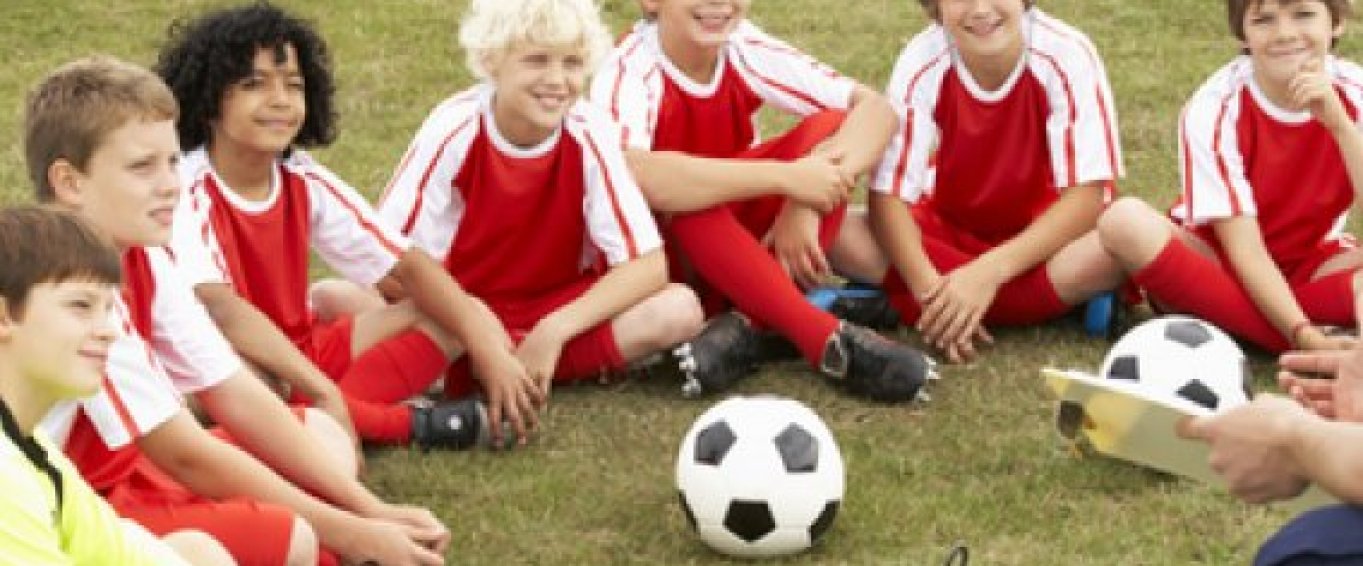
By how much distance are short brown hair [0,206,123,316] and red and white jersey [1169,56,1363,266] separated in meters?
3.33

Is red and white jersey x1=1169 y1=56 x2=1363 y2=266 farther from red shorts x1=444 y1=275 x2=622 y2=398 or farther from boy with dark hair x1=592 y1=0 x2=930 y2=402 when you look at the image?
red shorts x1=444 y1=275 x2=622 y2=398

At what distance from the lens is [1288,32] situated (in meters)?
6.19

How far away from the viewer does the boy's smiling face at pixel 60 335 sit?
152 inches

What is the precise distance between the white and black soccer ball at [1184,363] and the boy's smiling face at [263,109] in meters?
2.02

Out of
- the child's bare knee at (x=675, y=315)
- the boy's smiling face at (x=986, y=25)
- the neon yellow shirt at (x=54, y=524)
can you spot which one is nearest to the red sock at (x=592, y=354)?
the child's bare knee at (x=675, y=315)

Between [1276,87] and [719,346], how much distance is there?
5.39 ft

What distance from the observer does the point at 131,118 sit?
4773 millimetres

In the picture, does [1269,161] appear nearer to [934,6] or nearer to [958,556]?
[934,6]

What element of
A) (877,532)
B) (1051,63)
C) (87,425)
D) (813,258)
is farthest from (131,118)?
(1051,63)

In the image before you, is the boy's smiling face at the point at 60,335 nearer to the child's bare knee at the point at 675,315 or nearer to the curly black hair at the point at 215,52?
the curly black hair at the point at 215,52

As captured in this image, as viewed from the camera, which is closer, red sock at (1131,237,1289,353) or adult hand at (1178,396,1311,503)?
adult hand at (1178,396,1311,503)

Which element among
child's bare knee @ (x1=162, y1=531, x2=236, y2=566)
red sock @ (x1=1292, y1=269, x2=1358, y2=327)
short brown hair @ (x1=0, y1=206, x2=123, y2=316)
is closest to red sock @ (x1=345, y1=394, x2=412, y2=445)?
child's bare knee @ (x1=162, y1=531, x2=236, y2=566)

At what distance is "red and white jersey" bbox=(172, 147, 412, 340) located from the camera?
5.55m

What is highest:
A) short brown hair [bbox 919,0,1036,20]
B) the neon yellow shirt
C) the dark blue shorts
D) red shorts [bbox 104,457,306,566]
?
short brown hair [bbox 919,0,1036,20]
